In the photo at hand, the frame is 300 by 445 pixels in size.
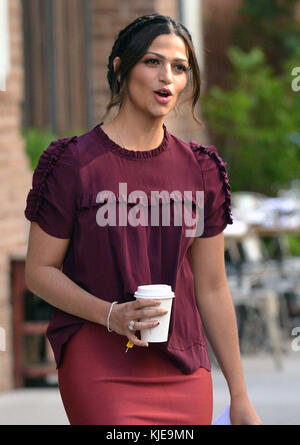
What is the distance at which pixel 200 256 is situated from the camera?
284cm

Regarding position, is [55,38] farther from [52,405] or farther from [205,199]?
[205,199]

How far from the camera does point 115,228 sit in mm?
2641

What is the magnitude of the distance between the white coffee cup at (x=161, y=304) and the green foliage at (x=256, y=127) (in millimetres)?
11905

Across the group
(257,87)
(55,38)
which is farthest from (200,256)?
(257,87)

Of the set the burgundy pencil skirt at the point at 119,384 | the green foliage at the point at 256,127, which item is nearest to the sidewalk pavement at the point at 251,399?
the burgundy pencil skirt at the point at 119,384

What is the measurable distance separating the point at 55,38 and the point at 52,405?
465cm

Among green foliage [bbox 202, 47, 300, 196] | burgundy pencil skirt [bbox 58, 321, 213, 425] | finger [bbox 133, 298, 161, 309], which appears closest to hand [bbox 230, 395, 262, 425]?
burgundy pencil skirt [bbox 58, 321, 213, 425]

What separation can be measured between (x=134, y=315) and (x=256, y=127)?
42.7 feet

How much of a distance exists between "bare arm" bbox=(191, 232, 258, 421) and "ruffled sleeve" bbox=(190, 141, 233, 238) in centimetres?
3

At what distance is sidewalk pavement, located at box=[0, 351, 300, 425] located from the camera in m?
6.59

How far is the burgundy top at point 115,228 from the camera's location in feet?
8.72

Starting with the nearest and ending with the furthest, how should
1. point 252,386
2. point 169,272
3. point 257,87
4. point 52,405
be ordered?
point 169,272 < point 52,405 < point 252,386 < point 257,87

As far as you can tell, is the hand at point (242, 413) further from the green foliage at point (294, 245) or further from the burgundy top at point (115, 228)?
the green foliage at point (294, 245)

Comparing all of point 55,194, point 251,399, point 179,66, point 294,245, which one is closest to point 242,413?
point 55,194
